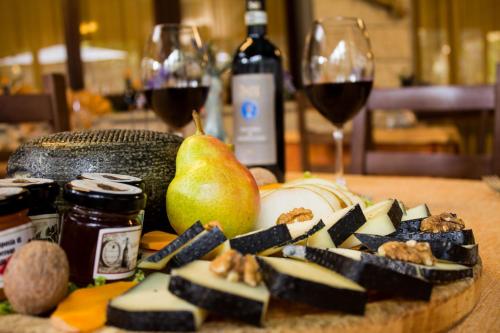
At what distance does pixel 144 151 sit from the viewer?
0.69 m

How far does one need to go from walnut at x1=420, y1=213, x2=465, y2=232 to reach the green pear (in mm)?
183

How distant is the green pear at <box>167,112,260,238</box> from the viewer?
2.04 ft

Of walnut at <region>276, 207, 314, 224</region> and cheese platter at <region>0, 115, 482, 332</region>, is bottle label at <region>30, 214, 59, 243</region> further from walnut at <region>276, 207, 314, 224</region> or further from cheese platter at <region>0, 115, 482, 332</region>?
walnut at <region>276, 207, 314, 224</region>

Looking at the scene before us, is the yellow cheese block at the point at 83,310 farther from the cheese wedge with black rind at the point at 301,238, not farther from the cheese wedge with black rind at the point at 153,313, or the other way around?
the cheese wedge with black rind at the point at 301,238

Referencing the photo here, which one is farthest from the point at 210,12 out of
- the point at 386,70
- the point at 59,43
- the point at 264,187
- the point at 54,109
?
the point at 264,187

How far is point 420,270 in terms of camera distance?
1.52ft

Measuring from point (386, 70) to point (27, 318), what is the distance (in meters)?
4.53

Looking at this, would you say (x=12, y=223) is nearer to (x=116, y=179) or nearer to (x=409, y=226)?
(x=116, y=179)

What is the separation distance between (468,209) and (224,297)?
1.94 feet

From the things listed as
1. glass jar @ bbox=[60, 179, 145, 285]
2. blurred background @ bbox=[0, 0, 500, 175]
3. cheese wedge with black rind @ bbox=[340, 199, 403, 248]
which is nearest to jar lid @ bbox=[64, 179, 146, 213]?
glass jar @ bbox=[60, 179, 145, 285]

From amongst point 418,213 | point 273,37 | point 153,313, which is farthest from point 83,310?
point 273,37

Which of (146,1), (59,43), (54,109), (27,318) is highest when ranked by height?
(146,1)

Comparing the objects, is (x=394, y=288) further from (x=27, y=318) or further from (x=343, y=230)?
(x=27, y=318)

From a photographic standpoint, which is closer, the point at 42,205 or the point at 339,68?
the point at 42,205
